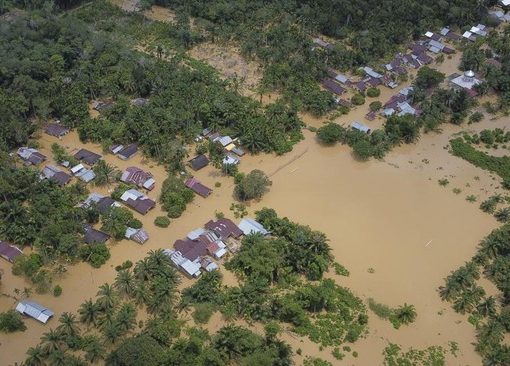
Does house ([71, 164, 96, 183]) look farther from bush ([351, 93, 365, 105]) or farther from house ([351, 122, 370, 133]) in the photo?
bush ([351, 93, 365, 105])

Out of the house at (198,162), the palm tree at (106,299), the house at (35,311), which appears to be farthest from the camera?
the house at (198,162)

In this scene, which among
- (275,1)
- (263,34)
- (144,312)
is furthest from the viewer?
(275,1)

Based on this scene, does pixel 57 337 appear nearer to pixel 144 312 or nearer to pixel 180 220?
pixel 144 312

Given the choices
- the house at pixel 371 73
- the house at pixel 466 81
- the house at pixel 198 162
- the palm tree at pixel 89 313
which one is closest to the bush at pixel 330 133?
the house at pixel 198 162

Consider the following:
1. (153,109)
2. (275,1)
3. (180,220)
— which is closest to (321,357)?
(180,220)

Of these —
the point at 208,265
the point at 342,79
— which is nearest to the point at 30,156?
the point at 208,265

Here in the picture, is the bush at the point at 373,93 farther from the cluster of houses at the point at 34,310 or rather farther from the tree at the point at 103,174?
the cluster of houses at the point at 34,310

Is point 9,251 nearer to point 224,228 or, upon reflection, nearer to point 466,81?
point 224,228
